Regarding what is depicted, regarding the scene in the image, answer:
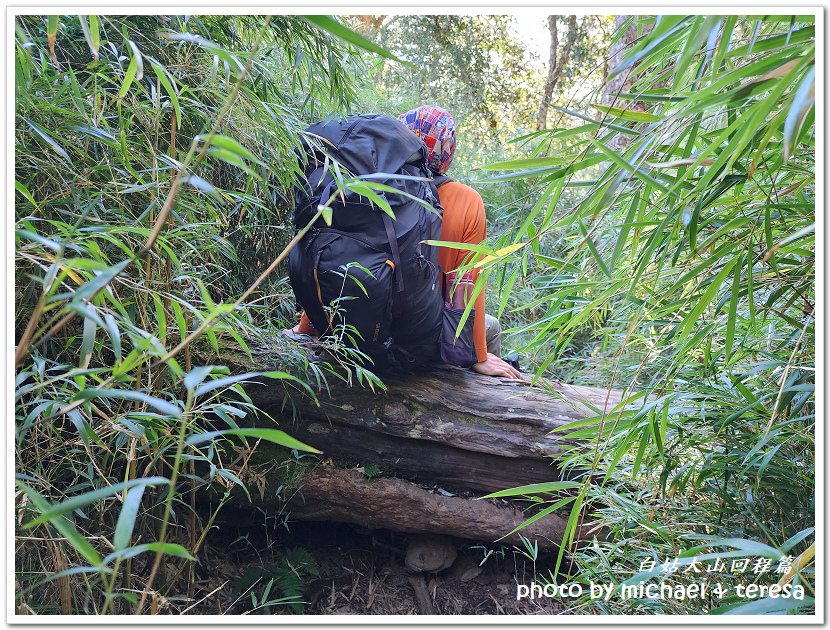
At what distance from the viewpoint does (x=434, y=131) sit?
2.09 metres

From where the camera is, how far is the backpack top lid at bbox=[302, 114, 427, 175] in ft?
5.47

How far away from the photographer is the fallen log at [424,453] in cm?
191

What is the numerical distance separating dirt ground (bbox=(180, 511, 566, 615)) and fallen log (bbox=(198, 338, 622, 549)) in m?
0.17

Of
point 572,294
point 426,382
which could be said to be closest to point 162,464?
point 426,382

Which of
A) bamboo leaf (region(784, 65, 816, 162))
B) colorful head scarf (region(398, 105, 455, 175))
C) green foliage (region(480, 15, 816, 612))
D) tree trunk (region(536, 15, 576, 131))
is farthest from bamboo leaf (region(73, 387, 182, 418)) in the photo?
tree trunk (region(536, 15, 576, 131))

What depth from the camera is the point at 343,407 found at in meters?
1.91

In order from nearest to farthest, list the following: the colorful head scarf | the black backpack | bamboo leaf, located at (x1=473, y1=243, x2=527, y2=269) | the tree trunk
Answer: bamboo leaf, located at (x1=473, y1=243, x2=527, y2=269) < the black backpack < the colorful head scarf < the tree trunk

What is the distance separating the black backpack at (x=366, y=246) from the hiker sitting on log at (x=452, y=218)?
0.18 metres

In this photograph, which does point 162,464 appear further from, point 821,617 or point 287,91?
point 287,91

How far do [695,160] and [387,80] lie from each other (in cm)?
455

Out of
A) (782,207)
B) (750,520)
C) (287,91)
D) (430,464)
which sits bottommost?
(430,464)

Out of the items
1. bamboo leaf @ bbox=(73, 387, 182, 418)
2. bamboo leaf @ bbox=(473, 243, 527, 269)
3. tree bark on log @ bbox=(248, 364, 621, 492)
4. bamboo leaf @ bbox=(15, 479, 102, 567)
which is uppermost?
bamboo leaf @ bbox=(473, 243, 527, 269)

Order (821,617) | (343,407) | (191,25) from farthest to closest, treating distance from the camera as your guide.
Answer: (343,407)
(191,25)
(821,617)

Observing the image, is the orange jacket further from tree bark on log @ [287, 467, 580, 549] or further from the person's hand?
tree bark on log @ [287, 467, 580, 549]
